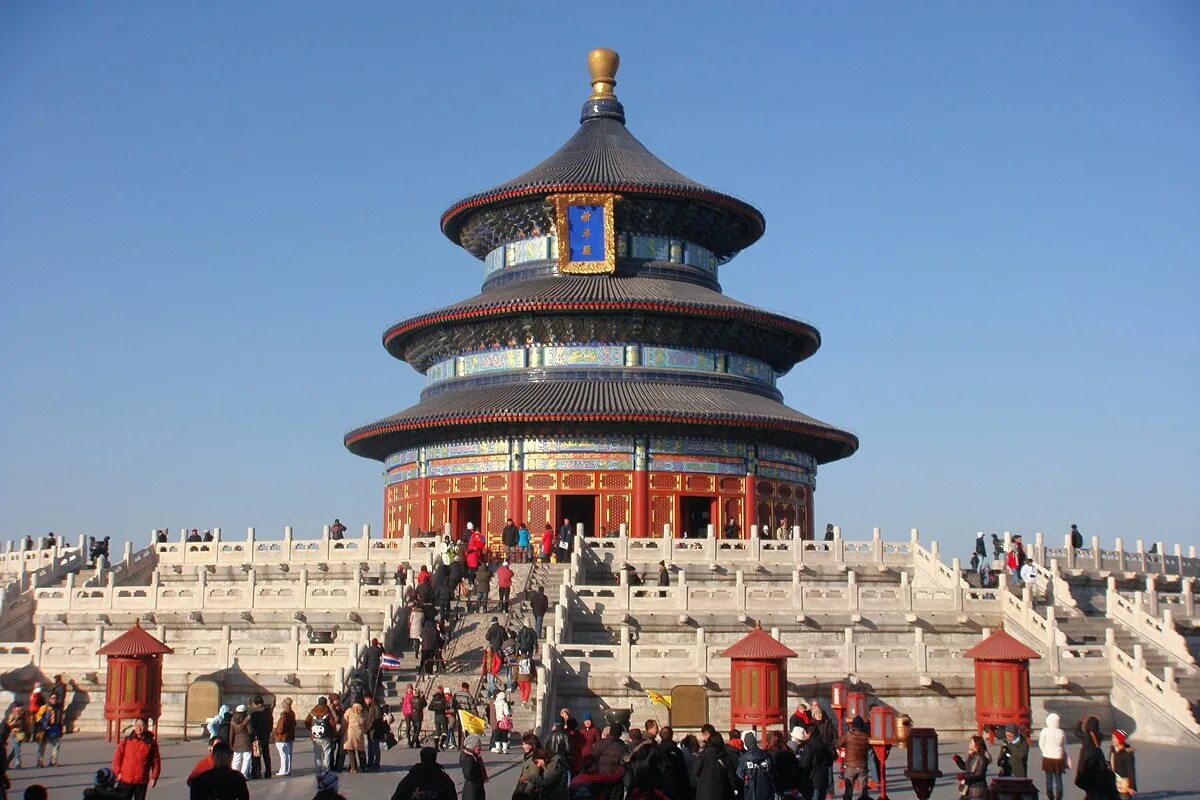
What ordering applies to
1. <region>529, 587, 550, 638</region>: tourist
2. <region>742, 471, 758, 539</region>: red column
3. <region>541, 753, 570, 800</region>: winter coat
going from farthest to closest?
<region>742, 471, 758, 539</region>: red column, <region>529, 587, 550, 638</region>: tourist, <region>541, 753, 570, 800</region>: winter coat

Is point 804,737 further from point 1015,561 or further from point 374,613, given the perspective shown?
point 1015,561

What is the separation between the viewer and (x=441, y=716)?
26.4 metres

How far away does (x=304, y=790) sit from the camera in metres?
22.2

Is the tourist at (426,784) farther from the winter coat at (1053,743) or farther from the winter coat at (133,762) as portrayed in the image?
the winter coat at (1053,743)

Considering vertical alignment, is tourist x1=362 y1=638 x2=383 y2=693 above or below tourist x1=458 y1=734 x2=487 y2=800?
above

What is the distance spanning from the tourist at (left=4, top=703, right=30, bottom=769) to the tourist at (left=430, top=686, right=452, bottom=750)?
248 inches

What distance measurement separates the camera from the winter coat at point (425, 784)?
586 inches

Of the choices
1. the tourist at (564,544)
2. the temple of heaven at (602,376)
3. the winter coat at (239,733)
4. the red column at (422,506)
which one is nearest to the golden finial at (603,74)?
the temple of heaven at (602,376)

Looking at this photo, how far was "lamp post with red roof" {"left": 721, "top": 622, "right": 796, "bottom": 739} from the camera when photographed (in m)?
25.3

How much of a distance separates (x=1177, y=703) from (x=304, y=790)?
49.3 ft

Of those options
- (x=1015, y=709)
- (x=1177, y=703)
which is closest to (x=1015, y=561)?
(x=1177, y=703)

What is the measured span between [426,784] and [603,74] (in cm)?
4749

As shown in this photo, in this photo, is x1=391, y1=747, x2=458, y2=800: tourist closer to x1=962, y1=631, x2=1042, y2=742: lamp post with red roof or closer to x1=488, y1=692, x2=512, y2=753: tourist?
x1=488, y1=692, x2=512, y2=753: tourist

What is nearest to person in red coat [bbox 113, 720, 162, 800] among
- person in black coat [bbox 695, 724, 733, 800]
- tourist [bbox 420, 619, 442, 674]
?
person in black coat [bbox 695, 724, 733, 800]
